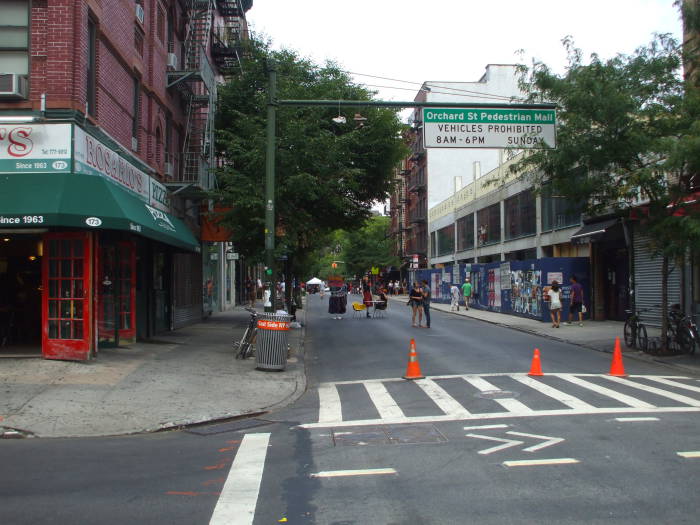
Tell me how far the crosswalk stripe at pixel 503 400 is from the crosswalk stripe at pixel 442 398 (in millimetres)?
617

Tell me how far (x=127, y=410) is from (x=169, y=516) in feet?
15.7

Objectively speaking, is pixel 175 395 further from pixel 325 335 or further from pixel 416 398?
pixel 325 335

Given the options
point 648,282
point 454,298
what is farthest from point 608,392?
point 454,298

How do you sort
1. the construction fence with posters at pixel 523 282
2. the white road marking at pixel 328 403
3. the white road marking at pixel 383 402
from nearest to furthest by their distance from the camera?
the white road marking at pixel 383 402, the white road marking at pixel 328 403, the construction fence with posters at pixel 523 282

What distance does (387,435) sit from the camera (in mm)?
8109

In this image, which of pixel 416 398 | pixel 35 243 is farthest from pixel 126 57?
pixel 416 398

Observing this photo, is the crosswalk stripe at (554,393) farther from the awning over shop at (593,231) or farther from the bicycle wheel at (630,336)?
the awning over shop at (593,231)

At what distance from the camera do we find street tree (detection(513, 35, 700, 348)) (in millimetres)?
14680

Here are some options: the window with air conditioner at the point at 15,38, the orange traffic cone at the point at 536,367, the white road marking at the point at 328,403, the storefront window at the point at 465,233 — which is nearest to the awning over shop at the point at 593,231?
the orange traffic cone at the point at 536,367

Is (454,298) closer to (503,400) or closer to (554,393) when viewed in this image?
(554,393)

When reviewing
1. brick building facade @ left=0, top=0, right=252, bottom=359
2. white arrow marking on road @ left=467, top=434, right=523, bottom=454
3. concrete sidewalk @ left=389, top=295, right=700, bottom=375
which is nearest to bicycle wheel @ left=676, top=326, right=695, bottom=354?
concrete sidewalk @ left=389, top=295, right=700, bottom=375

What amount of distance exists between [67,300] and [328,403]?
18.4 feet

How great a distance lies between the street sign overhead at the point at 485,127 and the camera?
46.9 feet

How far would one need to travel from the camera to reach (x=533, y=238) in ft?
113
